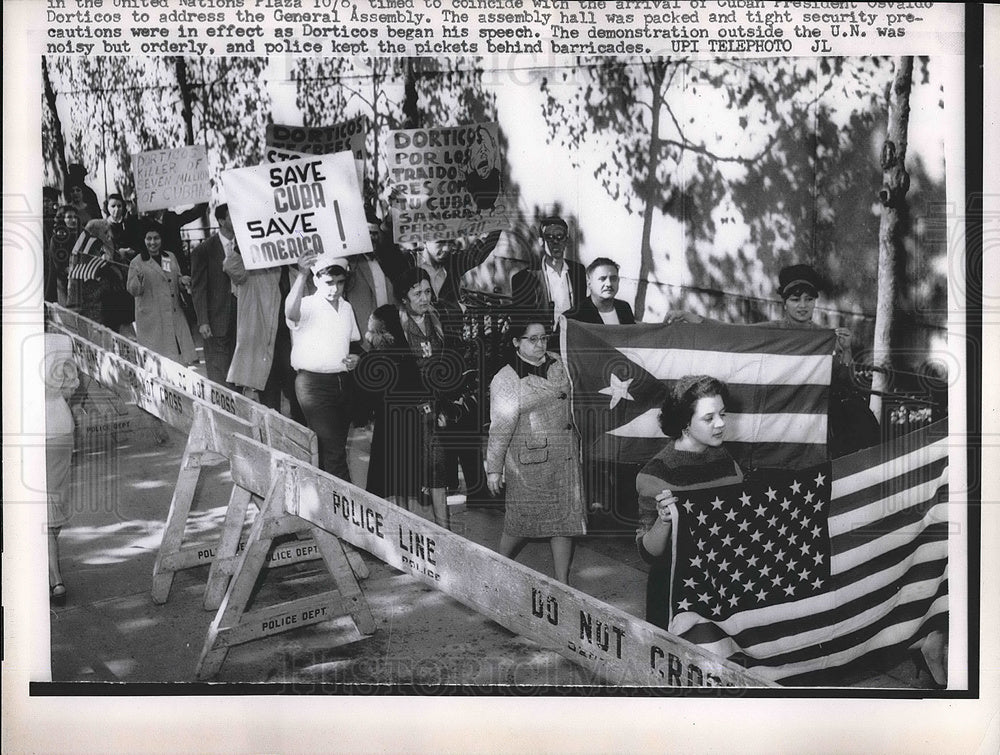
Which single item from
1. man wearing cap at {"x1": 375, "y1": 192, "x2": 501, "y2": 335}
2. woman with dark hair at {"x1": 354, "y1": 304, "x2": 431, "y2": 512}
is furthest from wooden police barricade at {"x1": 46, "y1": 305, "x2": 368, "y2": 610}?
man wearing cap at {"x1": 375, "y1": 192, "x2": 501, "y2": 335}

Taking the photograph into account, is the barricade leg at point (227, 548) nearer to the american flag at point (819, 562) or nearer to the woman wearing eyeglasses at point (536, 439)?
the woman wearing eyeglasses at point (536, 439)

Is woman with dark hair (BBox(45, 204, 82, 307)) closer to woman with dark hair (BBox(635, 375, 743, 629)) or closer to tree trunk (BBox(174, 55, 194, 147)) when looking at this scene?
tree trunk (BBox(174, 55, 194, 147))

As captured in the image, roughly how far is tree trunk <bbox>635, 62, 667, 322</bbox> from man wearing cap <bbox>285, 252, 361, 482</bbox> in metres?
1.52

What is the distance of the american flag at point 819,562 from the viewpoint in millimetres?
6227

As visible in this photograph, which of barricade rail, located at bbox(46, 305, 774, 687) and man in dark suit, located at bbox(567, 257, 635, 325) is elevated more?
man in dark suit, located at bbox(567, 257, 635, 325)

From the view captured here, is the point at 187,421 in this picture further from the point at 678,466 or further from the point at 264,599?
the point at 678,466

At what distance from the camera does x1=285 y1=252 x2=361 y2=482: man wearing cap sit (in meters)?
6.68

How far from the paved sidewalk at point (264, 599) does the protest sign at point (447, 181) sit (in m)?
1.20

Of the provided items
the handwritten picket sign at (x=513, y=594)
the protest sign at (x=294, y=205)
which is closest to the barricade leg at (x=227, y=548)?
the handwritten picket sign at (x=513, y=594)

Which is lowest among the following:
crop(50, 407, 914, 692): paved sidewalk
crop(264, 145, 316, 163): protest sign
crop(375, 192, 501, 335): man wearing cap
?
crop(50, 407, 914, 692): paved sidewalk

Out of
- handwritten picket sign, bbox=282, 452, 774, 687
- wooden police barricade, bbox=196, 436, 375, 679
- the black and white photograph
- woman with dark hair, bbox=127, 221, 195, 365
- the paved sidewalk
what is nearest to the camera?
handwritten picket sign, bbox=282, 452, 774, 687

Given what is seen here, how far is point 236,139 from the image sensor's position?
6.54m

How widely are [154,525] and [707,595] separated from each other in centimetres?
294

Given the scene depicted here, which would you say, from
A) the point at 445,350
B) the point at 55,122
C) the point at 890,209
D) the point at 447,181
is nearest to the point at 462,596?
the point at 445,350
